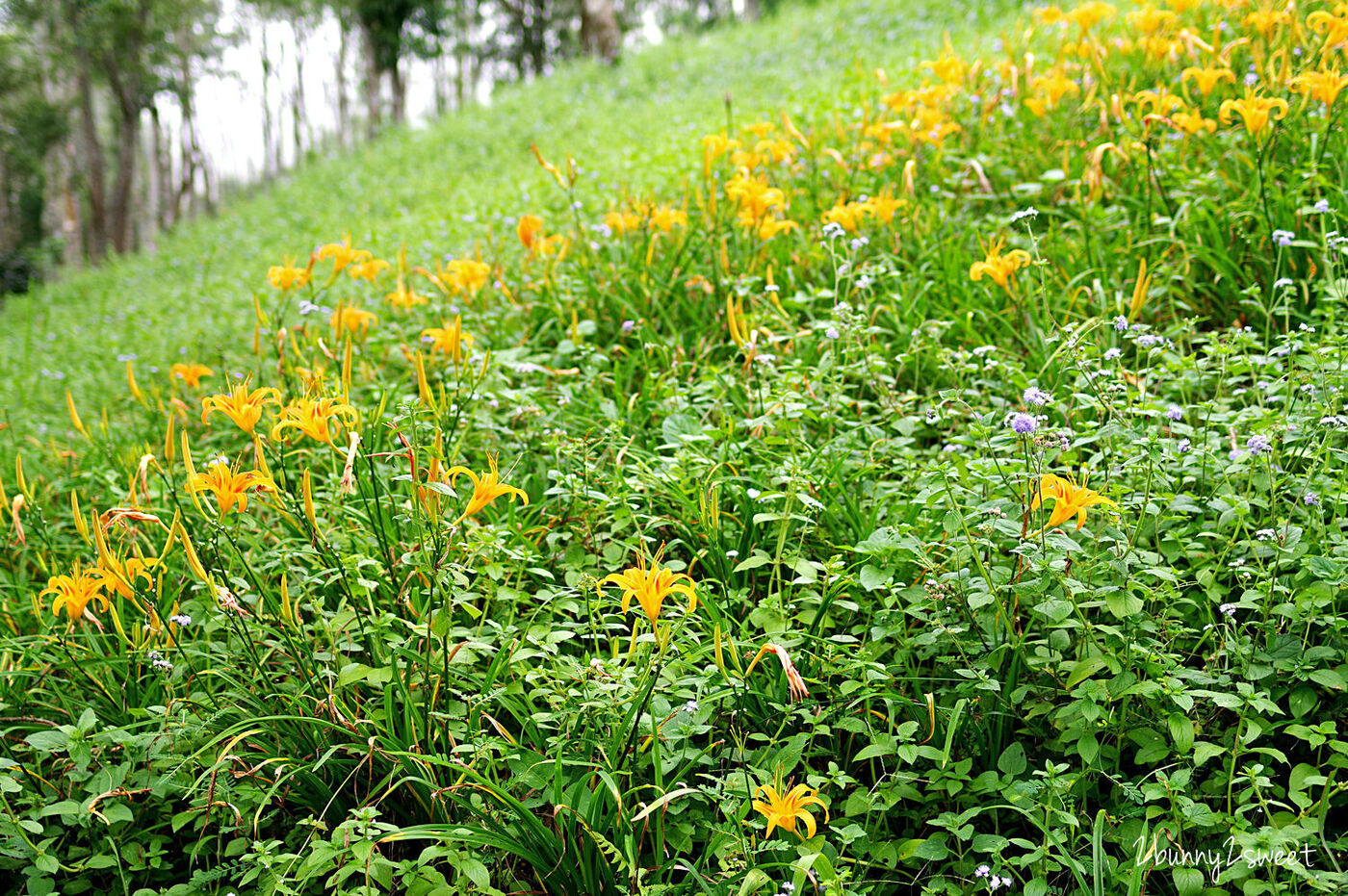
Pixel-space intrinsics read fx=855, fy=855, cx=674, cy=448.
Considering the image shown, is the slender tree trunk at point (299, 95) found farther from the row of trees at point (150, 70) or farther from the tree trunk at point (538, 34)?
the tree trunk at point (538, 34)

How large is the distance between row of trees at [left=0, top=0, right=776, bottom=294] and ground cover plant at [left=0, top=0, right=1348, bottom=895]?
1005cm

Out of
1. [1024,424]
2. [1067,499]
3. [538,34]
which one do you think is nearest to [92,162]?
[538,34]

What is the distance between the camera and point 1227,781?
157 centimetres

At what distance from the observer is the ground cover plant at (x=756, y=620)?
156cm

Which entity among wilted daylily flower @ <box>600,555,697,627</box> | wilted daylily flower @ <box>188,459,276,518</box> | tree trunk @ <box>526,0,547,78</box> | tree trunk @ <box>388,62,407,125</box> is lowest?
wilted daylily flower @ <box>600,555,697,627</box>

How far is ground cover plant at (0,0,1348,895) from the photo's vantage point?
1564mm

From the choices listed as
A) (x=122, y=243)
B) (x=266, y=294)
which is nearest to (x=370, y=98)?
(x=122, y=243)

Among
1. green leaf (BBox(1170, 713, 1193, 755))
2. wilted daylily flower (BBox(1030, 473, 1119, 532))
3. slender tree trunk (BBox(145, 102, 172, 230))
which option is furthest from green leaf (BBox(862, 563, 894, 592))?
slender tree trunk (BBox(145, 102, 172, 230))

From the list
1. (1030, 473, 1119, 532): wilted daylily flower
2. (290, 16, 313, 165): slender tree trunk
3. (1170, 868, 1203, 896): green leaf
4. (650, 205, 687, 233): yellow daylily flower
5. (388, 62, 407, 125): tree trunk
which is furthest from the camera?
(290, 16, 313, 165): slender tree trunk

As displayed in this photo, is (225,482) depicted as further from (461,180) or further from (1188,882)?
(461,180)

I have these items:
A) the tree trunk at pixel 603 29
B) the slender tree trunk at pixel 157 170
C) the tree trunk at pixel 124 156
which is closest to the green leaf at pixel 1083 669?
the tree trunk at pixel 603 29

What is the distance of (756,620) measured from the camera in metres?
1.87

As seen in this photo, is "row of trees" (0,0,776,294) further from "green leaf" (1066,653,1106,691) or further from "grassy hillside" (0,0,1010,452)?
"green leaf" (1066,653,1106,691)

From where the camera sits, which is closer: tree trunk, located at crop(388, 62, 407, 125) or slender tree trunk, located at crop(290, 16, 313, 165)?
tree trunk, located at crop(388, 62, 407, 125)
